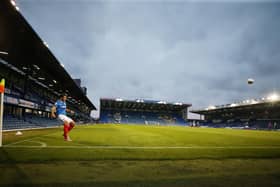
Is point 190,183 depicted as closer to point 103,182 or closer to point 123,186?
point 123,186

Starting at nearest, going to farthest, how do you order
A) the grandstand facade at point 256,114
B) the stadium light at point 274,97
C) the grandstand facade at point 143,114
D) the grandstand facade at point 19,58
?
the grandstand facade at point 19,58, the stadium light at point 274,97, the grandstand facade at point 256,114, the grandstand facade at point 143,114

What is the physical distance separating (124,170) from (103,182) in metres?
0.93

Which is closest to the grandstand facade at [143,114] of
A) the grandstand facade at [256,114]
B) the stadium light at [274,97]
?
the grandstand facade at [256,114]

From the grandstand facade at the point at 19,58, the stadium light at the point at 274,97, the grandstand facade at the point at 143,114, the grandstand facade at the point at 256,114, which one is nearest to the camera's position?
the grandstand facade at the point at 19,58

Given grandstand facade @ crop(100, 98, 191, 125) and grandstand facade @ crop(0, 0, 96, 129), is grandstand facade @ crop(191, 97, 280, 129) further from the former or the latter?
grandstand facade @ crop(0, 0, 96, 129)

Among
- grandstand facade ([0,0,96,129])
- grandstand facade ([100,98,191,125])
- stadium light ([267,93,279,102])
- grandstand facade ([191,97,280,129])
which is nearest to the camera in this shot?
grandstand facade ([0,0,96,129])

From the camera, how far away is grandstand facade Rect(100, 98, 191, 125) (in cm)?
9206

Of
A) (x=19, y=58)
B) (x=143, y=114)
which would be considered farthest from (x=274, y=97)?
(x=19, y=58)

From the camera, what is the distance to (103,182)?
3379 mm

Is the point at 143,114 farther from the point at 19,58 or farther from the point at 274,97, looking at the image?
the point at 19,58

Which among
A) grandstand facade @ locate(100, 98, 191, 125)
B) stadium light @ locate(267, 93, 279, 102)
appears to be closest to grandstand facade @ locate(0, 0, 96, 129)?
stadium light @ locate(267, 93, 279, 102)

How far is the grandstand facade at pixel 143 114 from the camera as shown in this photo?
3625 inches

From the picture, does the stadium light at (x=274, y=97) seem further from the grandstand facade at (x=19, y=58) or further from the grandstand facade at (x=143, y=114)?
the grandstand facade at (x=19, y=58)

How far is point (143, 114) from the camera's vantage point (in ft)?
316
